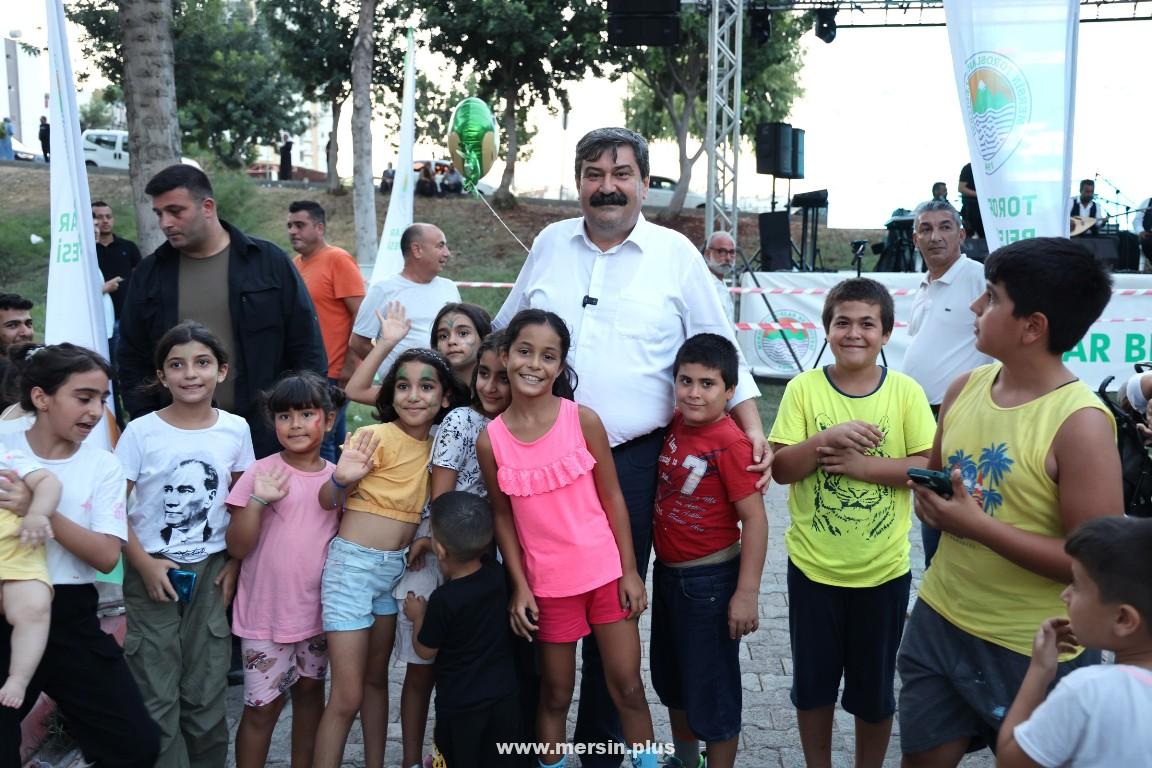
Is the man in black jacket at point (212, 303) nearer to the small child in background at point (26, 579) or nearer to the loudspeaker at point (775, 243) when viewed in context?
the small child in background at point (26, 579)

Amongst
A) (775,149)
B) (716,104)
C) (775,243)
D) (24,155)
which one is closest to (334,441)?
(716,104)

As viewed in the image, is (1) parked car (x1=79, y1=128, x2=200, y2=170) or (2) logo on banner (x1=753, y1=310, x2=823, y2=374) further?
(1) parked car (x1=79, y1=128, x2=200, y2=170)

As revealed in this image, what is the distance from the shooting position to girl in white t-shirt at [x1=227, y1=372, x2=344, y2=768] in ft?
11.0

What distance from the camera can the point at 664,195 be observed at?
32.3 metres

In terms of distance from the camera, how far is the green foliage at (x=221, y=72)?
27.4 metres

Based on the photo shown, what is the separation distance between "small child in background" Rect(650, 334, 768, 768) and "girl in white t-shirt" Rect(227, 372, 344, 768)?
1213 mm

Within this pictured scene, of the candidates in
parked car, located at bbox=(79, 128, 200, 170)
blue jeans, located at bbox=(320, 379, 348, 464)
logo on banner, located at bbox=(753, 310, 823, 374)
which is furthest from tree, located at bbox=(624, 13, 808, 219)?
blue jeans, located at bbox=(320, 379, 348, 464)

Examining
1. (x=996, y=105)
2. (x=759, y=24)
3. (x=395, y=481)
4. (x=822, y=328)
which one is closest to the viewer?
(x=395, y=481)

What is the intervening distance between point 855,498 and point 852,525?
90mm

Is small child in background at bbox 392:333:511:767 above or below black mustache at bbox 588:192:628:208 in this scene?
below

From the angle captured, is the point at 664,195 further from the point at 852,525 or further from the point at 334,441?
the point at 852,525

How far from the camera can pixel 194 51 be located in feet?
96.6

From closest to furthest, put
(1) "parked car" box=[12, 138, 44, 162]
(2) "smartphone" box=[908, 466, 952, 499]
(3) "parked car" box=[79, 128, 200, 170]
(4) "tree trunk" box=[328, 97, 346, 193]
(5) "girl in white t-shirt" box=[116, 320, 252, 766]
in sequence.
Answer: (2) "smartphone" box=[908, 466, 952, 499] → (5) "girl in white t-shirt" box=[116, 320, 252, 766] → (4) "tree trunk" box=[328, 97, 346, 193] → (3) "parked car" box=[79, 128, 200, 170] → (1) "parked car" box=[12, 138, 44, 162]

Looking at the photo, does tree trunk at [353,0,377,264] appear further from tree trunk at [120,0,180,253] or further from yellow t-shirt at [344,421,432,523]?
yellow t-shirt at [344,421,432,523]
